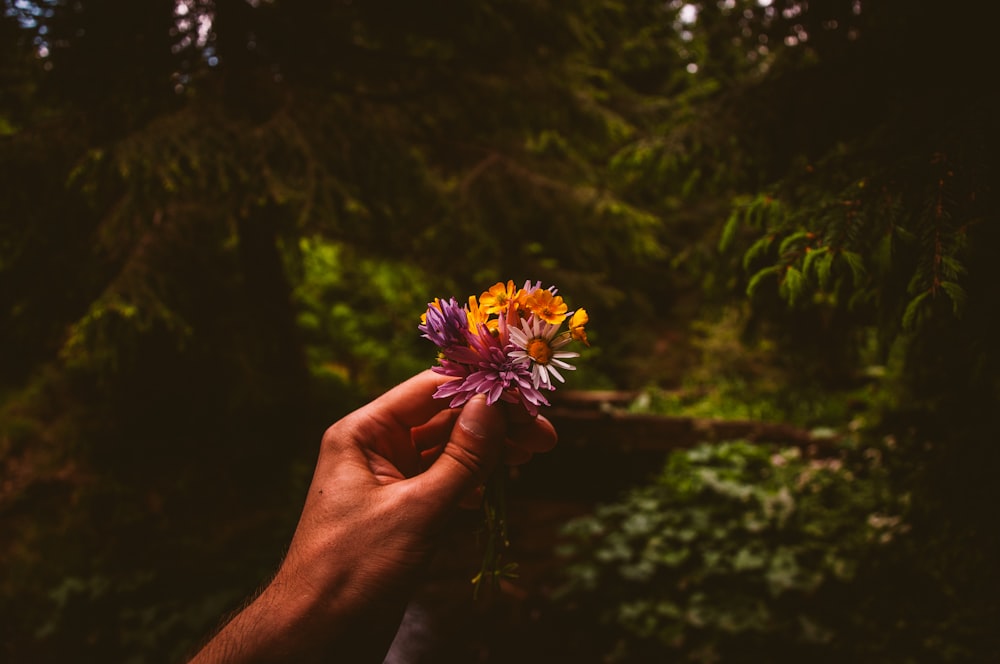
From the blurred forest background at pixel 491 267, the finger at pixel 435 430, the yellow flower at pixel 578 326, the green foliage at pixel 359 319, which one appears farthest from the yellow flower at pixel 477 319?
the green foliage at pixel 359 319

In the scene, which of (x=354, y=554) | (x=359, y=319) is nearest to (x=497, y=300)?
(x=354, y=554)

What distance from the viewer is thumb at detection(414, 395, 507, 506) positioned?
1392 millimetres

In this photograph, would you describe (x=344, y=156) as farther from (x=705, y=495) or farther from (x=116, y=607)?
(x=705, y=495)

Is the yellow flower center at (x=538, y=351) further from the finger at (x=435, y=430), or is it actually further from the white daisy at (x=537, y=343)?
the finger at (x=435, y=430)

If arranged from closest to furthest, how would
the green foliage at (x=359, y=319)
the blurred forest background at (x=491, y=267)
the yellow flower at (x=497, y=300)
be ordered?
1. the yellow flower at (x=497, y=300)
2. the blurred forest background at (x=491, y=267)
3. the green foliage at (x=359, y=319)

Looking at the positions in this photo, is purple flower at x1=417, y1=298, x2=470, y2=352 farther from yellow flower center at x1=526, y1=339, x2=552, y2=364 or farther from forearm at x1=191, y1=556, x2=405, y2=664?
forearm at x1=191, y1=556, x2=405, y2=664

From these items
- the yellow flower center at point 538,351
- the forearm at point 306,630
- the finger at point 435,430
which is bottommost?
the forearm at point 306,630

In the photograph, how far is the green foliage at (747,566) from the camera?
10.0 feet

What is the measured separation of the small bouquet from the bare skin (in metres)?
0.09

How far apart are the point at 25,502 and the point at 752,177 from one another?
20.4 ft

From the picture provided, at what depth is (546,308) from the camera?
1.41m

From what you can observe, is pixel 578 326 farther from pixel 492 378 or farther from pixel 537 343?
pixel 492 378

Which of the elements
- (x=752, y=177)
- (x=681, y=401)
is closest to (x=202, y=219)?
(x=752, y=177)

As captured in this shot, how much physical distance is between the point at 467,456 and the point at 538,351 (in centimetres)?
37
